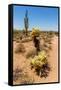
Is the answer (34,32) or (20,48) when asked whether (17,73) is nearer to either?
(20,48)

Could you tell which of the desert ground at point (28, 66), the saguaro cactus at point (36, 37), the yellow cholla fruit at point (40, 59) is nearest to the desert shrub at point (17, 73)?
the desert ground at point (28, 66)

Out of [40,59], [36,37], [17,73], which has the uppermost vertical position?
[36,37]

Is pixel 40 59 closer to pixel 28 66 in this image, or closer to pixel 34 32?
pixel 28 66

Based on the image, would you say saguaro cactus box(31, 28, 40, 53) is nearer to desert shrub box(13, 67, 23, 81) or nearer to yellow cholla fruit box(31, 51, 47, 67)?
yellow cholla fruit box(31, 51, 47, 67)

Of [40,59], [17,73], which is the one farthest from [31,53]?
[17,73]

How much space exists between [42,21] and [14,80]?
21.0 inches

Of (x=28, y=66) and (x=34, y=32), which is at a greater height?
(x=34, y=32)

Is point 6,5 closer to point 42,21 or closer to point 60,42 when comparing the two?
→ point 42,21

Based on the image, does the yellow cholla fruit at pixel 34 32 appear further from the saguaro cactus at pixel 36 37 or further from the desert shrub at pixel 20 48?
the desert shrub at pixel 20 48

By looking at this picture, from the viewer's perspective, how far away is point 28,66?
2.34 meters

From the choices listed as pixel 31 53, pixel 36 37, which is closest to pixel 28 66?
pixel 31 53

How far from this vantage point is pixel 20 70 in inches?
90.7

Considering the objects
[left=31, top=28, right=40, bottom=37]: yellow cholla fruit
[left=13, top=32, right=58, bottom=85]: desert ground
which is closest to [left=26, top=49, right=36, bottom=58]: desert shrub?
[left=13, top=32, right=58, bottom=85]: desert ground
